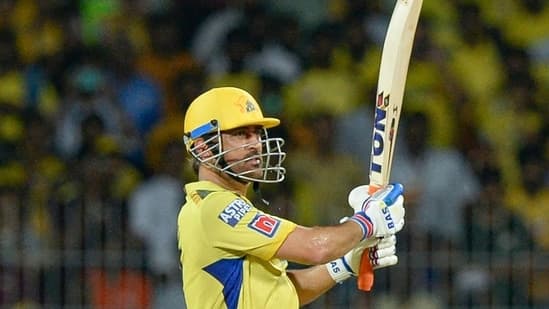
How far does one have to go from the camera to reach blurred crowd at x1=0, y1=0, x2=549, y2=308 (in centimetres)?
1018

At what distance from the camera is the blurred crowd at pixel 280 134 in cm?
1018

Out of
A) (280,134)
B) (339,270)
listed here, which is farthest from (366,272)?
(280,134)

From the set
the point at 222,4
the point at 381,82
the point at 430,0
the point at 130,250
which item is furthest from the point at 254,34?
the point at 381,82

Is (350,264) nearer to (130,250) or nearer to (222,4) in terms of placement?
(130,250)

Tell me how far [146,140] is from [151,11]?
4.38 feet

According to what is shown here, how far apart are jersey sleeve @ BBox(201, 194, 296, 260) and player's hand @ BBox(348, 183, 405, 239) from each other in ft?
1.00

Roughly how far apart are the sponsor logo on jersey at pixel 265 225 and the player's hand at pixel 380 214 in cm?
34

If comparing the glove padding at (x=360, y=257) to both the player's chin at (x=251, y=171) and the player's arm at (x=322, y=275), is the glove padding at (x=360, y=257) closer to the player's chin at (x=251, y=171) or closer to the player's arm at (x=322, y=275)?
the player's arm at (x=322, y=275)

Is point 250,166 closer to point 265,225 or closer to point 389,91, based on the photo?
point 265,225

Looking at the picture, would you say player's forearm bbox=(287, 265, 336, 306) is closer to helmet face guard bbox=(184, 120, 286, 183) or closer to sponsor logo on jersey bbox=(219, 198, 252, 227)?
helmet face guard bbox=(184, 120, 286, 183)

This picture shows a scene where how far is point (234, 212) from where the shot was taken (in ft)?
21.5

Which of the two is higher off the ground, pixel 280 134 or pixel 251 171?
pixel 280 134

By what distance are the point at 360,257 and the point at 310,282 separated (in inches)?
10.7

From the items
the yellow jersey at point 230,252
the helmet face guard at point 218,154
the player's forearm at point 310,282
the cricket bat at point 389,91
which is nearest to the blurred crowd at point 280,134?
the player's forearm at point 310,282
